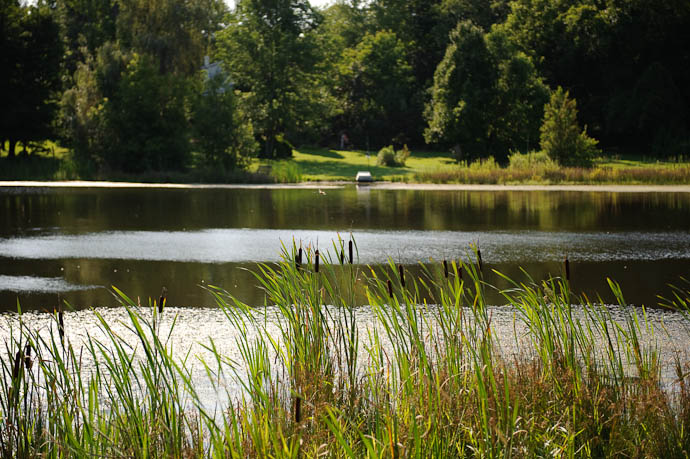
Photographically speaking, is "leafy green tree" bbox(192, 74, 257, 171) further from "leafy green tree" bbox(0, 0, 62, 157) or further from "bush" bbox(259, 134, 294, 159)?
"bush" bbox(259, 134, 294, 159)

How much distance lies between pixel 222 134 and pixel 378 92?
1030 inches

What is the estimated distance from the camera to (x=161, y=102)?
139 feet

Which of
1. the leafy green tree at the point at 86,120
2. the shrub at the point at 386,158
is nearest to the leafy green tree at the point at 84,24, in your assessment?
the leafy green tree at the point at 86,120

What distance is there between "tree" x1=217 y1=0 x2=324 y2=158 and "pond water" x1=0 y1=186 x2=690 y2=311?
23.4 m

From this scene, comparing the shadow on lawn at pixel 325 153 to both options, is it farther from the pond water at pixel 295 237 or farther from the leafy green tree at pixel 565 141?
the pond water at pixel 295 237

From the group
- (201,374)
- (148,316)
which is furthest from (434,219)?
(201,374)

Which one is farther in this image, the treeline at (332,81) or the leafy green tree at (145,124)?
the treeline at (332,81)

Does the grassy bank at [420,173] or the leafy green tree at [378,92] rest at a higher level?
the leafy green tree at [378,92]

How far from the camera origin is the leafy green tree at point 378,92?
63.3m

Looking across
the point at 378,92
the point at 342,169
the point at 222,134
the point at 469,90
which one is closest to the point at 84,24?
the point at 378,92

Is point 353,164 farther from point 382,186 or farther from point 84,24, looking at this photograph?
point 84,24

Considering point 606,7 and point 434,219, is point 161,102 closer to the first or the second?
point 434,219

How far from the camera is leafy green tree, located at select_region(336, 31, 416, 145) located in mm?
63281

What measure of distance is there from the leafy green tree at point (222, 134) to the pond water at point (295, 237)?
9.11 metres
